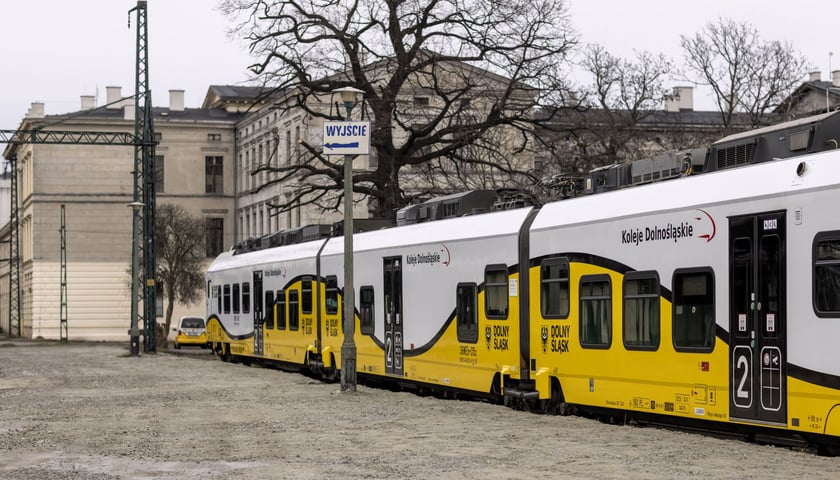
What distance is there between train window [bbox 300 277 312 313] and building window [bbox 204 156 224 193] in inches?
2689

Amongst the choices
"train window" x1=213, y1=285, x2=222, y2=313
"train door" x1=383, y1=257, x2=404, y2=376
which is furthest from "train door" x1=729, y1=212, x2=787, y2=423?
"train window" x1=213, y1=285, x2=222, y2=313

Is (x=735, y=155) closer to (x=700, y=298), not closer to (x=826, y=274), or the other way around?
(x=700, y=298)

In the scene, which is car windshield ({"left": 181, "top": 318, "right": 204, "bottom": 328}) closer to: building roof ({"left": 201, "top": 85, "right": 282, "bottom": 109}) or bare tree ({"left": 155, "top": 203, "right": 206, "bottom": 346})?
bare tree ({"left": 155, "top": 203, "right": 206, "bottom": 346})

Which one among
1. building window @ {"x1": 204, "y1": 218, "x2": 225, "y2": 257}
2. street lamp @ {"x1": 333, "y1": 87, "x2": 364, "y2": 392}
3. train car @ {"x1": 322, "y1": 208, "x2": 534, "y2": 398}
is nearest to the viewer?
train car @ {"x1": 322, "y1": 208, "x2": 534, "y2": 398}

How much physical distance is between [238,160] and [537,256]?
264 ft

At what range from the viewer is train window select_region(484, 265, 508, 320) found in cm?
2116

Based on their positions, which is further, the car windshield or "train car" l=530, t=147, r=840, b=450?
the car windshield

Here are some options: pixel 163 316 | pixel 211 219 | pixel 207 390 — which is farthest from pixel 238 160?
pixel 207 390

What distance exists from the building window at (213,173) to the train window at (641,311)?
8400 centimetres

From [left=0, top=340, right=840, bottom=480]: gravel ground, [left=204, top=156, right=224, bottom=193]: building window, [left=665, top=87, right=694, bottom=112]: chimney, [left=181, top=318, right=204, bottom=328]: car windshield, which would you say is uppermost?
[left=665, top=87, right=694, bottom=112]: chimney

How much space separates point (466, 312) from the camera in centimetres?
2277

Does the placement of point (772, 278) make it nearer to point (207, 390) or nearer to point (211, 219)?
point (207, 390)

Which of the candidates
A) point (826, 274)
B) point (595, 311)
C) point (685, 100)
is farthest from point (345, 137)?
point (685, 100)

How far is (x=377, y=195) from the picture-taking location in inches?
1677
